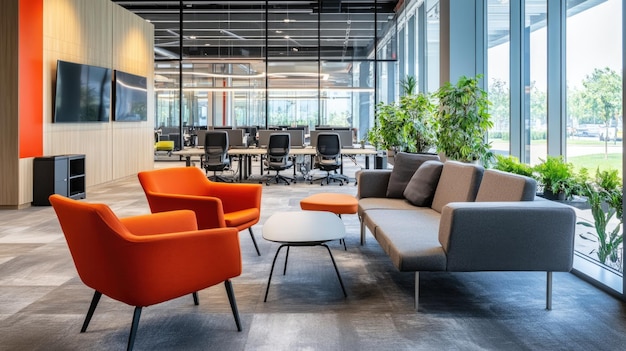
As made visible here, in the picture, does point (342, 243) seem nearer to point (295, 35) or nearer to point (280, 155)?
point (280, 155)

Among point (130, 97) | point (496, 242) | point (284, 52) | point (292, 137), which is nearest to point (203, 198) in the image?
point (496, 242)

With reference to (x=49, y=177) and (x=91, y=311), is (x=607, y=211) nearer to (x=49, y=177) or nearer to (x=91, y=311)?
(x=91, y=311)

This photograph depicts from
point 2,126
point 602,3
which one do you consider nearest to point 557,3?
point 602,3

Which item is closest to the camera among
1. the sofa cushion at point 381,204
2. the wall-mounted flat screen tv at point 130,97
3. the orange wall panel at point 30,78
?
the sofa cushion at point 381,204

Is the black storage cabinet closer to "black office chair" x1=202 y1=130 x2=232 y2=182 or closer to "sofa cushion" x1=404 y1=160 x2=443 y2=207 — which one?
"black office chair" x1=202 y1=130 x2=232 y2=182

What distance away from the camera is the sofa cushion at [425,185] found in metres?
4.81

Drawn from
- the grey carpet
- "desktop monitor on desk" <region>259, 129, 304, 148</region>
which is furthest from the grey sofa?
"desktop monitor on desk" <region>259, 129, 304, 148</region>

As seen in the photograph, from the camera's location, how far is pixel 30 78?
7.55 m

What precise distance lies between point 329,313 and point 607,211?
212 cm

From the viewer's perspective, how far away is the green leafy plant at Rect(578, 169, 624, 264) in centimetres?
360

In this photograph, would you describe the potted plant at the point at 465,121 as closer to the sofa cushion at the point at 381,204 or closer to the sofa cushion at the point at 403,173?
the sofa cushion at the point at 403,173

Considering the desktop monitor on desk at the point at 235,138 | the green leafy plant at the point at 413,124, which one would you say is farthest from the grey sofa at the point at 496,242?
the desktop monitor on desk at the point at 235,138

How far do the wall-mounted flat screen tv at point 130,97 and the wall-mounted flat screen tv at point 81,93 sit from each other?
0.43 m

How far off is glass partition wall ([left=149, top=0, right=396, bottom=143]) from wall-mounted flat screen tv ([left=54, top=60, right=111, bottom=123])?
515cm
